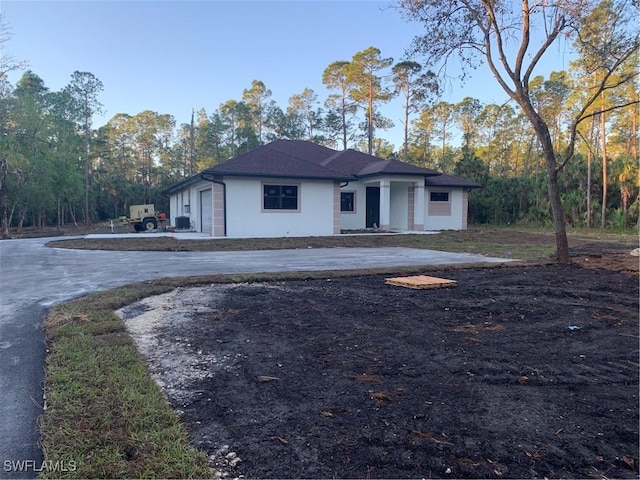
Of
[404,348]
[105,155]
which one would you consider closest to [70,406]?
[404,348]

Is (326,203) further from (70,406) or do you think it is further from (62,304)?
(70,406)

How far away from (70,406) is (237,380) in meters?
1.10

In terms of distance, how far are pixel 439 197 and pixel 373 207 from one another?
4061 mm

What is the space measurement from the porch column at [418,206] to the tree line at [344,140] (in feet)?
16.4

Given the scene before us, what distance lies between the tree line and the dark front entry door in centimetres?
621

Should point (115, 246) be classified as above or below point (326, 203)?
below

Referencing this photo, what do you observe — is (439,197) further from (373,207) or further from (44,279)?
(44,279)

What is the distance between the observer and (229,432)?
241 centimetres

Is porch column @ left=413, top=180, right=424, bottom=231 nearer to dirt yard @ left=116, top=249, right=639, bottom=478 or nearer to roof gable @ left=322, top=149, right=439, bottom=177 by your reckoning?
roof gable @ left=322, top=149, right=439, bottom=177

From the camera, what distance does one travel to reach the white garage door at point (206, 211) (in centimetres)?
1958

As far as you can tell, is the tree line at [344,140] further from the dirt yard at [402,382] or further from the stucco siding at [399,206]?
the dirt yard at [402,382]

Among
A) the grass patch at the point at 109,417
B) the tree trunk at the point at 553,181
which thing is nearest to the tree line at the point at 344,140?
the tree trunk at the point at 553,181

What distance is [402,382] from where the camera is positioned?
3.11m

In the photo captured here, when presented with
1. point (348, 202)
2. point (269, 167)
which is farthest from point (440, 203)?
point (269, 167)
